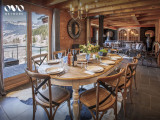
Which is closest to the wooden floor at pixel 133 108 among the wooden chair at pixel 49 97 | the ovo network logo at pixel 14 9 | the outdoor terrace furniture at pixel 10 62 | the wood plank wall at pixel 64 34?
the wooden chair at pixel 49 97

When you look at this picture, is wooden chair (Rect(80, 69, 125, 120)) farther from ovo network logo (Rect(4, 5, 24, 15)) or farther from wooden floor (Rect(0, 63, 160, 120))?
ovo network logo (Rect(4, 5, 24, 15))

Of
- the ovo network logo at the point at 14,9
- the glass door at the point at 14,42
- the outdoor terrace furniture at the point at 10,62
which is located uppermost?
the ovo network logo at the point at 14,9

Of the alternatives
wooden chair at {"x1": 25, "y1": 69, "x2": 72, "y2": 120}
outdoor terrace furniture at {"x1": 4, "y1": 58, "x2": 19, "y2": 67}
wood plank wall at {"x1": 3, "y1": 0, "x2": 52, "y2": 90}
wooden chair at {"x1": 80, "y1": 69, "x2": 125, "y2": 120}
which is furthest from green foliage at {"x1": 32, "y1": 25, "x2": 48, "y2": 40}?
wooden chair at {"x1": 80, "y1": 69, "x2": 125, "y2": 120}

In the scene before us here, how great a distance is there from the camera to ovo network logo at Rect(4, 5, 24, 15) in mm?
2893

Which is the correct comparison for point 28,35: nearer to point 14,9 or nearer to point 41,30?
point 14,9

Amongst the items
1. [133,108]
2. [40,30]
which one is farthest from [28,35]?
[133,108]

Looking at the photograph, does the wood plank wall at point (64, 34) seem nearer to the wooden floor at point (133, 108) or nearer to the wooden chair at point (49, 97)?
the wooden floor at point (133, 108)

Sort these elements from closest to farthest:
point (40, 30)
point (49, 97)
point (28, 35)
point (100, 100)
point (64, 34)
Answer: point (49, 97) → point (100, 100) → point (28, 35) → point (40, 30) → point (64, 34)

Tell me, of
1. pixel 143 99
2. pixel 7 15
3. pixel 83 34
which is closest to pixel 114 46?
pixel 83 34

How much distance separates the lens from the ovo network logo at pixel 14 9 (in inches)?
114

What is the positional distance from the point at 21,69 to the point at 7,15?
160cm

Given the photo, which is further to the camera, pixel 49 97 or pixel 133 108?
pixel 133 108

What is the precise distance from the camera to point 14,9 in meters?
3.02

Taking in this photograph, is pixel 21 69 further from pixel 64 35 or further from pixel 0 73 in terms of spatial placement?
pixel 64 35
